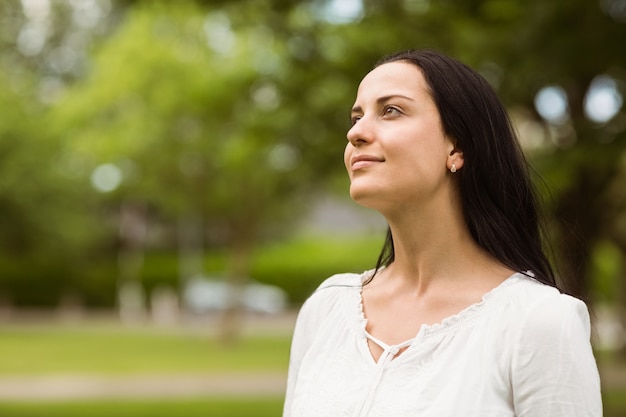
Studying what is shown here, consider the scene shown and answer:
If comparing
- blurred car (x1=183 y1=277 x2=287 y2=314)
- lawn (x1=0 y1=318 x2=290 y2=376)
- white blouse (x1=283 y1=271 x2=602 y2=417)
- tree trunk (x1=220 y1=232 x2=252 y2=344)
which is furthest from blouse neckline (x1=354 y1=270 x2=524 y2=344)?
blurred car (x1=183 y1=277 x2=287 y2=314)

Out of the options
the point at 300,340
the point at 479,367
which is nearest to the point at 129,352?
the point at 300,340

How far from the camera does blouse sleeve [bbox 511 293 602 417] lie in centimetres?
169

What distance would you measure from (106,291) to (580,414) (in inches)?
1567

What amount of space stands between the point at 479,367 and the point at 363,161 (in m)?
0.45

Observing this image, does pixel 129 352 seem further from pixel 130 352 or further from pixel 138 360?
pixel 138 360

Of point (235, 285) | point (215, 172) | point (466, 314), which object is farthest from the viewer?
point (235, 285)

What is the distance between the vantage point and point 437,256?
1.96m

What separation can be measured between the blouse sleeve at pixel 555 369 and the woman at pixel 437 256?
0.05 feet

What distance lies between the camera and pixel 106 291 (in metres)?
40.4

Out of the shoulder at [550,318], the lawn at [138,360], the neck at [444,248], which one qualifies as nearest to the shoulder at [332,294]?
the neck at [444,248]

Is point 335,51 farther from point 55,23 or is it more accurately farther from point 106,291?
point 55,23

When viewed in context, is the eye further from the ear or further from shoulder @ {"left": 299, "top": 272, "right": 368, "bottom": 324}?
shoulder @ {"left": 299, "top": 272, "right": 368, "bottom": 324}

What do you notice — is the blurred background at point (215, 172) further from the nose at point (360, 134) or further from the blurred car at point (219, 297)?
the nose at point (360, 134)

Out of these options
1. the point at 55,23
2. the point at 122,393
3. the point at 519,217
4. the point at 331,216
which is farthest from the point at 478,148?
the point at 331,216
